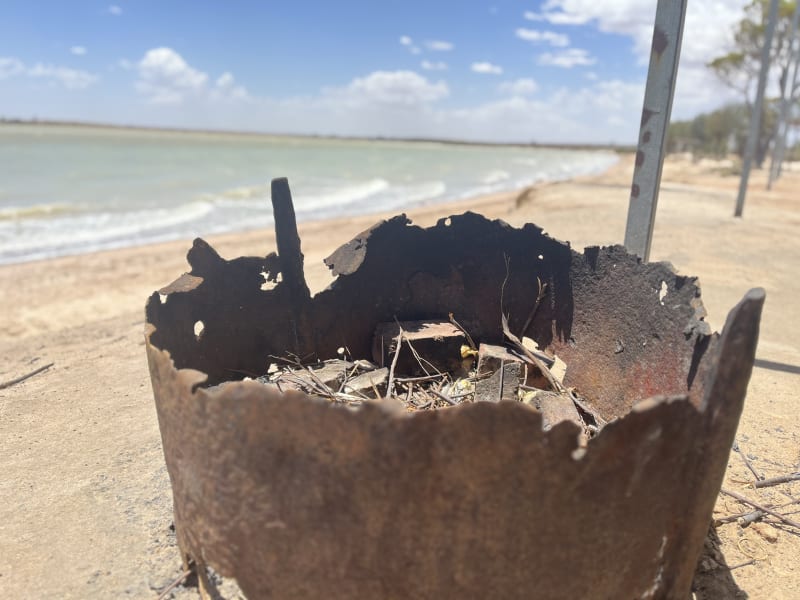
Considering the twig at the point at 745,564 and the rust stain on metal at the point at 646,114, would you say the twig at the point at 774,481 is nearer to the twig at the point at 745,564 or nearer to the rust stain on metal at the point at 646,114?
the twig at the point at 745,564

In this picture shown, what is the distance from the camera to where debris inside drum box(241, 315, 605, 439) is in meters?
3.22

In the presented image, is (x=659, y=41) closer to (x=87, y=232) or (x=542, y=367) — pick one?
(x=542, y=367)

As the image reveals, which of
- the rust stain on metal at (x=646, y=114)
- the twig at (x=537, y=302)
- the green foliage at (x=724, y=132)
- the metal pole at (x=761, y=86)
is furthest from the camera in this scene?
the green foliage at (x=724, y=132)

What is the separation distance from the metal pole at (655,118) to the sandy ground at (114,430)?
5.01 ft

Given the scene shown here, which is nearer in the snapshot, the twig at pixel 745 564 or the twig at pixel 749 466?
the twig at pixel 745 564

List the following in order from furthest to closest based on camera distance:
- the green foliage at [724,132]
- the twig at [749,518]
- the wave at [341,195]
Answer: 1. the green foliage at [724,132]
2. the wave at [341,195]
3. the twig at [749,518]

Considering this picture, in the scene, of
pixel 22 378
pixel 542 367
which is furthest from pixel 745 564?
pixel 22 378

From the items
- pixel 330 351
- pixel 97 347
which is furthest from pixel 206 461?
pixel 97 347

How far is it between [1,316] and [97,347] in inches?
112

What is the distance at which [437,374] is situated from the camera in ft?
12.3

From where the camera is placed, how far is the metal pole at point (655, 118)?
12.7 feet

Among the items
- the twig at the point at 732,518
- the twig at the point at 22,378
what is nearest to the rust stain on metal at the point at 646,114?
the twig at the point at 732,518

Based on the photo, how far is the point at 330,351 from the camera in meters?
3.95

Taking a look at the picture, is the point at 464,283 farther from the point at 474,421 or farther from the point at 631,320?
the point at 474,421
